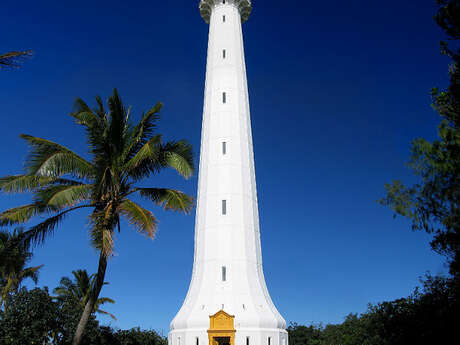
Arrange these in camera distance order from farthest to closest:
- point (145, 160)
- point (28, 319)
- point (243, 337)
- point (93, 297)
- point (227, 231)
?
point (227, 231) → point (28, 319) → point (243, 337) → point (145, 160) → point (93, 297)

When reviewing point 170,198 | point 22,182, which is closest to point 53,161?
point 22,182

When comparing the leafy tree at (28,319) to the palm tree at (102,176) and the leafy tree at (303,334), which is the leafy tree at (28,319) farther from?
the leafy tree at (303,334)

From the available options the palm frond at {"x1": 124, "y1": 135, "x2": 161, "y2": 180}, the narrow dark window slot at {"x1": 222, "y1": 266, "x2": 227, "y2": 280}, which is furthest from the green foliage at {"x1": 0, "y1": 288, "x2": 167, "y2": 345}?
the palm frond at {"x1": 124, "y1": 135, "x2": 161, "y2": 180}

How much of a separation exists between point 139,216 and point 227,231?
11.5 m

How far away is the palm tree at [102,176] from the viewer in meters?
16.6

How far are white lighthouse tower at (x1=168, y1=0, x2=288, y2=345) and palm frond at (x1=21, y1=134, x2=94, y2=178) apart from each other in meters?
11.5

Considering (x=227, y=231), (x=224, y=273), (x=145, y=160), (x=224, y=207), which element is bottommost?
(x=224, y=273)

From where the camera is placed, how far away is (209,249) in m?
27.7

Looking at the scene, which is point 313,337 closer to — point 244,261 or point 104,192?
point 244,261

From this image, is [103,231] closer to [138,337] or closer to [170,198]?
[170,198]

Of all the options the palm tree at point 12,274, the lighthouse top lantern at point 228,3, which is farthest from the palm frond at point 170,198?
the lighthouse top lantern at point 228,3

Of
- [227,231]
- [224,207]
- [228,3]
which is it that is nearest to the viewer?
[227,231]

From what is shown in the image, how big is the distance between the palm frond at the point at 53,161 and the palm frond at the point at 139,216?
2.11 m

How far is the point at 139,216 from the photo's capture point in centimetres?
1683
